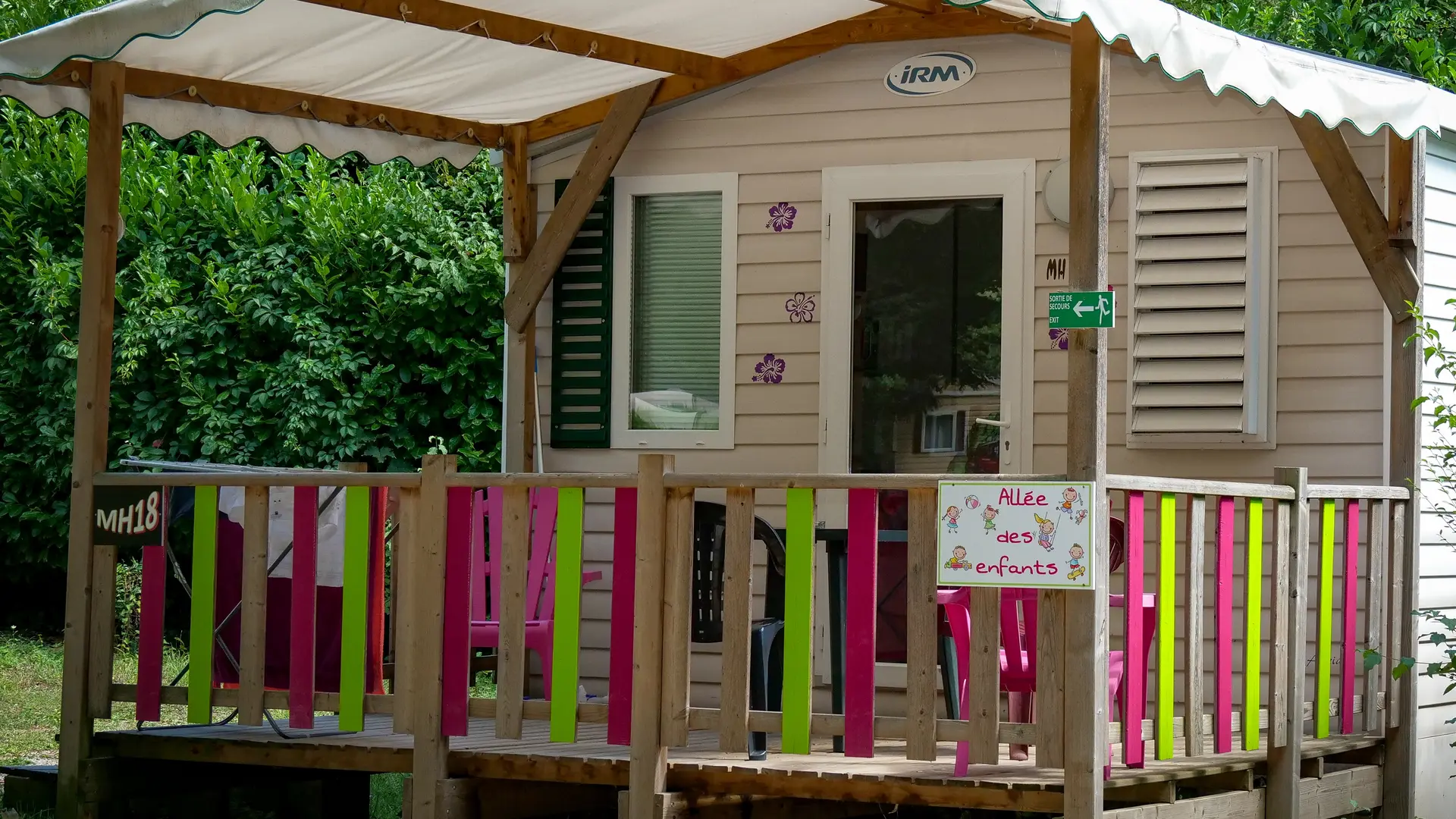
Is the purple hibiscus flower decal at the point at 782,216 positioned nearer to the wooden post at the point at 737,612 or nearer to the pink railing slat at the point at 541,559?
the pink railing slat at the point at 541,559

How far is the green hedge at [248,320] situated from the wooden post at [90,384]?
4592 millimetres

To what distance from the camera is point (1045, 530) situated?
169 inches

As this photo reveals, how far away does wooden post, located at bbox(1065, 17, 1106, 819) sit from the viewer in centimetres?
430

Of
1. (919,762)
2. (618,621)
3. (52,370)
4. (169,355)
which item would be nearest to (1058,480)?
(919,762)

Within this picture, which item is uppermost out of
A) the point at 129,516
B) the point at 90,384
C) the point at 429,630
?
the point at 90,384

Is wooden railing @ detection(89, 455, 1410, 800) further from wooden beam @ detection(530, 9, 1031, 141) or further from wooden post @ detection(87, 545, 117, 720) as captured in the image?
wooden beam @ detection(530, 9, 1031, 141)

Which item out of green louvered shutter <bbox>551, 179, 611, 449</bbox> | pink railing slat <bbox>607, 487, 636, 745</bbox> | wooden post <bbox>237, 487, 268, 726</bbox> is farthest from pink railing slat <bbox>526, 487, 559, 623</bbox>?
pink railing slat <bbox>607, 487, 636, 745</bbox>

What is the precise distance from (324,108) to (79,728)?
2694 mm

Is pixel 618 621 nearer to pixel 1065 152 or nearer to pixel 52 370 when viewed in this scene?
pixel 1065 152

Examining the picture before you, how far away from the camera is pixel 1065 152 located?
254 inches

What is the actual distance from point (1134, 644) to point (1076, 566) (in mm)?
507

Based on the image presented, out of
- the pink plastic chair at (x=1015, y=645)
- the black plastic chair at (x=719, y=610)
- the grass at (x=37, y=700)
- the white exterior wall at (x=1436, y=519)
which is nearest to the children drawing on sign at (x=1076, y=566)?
the pink plastic chair at (x=1015, y=645)

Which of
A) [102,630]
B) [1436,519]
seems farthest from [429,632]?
[1436,519]

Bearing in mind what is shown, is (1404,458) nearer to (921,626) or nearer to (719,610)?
(921,626)
